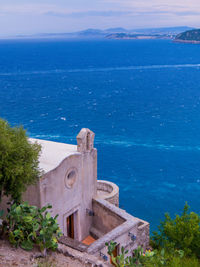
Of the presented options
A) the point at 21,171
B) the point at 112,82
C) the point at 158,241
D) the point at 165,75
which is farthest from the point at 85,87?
the point at 21,171

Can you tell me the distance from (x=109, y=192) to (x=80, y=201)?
6792mm

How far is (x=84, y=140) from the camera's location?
25.2 metres

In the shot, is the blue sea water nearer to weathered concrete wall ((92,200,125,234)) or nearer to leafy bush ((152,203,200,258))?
leafy bush ((152,203,200,258))

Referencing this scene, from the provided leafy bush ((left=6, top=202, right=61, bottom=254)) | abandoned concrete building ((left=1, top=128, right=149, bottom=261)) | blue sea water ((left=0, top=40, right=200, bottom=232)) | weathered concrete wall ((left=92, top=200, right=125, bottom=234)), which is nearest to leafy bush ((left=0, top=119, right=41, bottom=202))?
leafy bush ((left=6, top=202, right=61, bottom=254))

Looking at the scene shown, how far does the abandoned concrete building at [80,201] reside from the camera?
2230 centimetres

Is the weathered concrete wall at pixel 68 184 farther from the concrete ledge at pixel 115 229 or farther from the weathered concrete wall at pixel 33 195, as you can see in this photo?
the concrete ledge at pixel 115 229

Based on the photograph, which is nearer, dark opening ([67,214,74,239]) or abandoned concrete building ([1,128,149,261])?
abandoned concrete building ([1,128,149,261])

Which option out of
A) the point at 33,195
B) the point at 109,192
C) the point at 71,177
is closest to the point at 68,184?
the point at 71,177

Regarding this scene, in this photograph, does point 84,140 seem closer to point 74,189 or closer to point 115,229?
point 74,189

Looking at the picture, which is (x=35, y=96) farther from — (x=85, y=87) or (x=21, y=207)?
(x=21, y=207)

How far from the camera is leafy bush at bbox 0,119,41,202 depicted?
58.4 ft

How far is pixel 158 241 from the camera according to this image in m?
31.7

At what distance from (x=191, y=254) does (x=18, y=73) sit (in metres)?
135

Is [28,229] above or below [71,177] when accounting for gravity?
below
